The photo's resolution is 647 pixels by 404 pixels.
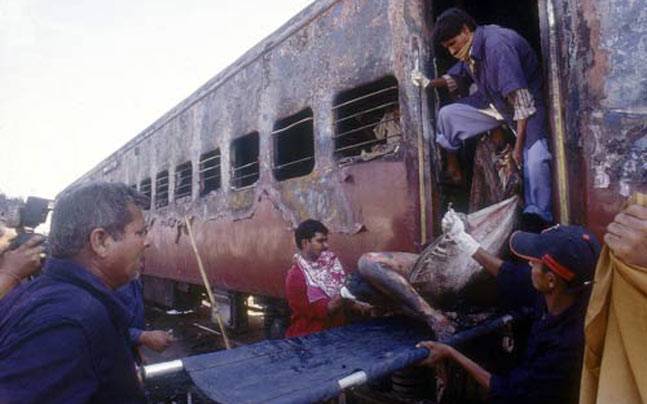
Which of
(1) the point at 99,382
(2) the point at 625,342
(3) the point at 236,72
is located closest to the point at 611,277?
(2) the point at 625,342

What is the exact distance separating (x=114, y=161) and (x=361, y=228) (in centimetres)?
948

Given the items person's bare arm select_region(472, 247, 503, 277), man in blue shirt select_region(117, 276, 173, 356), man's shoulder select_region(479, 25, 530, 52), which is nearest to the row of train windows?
man's shoulder select_region(479, 25, 530, 52)

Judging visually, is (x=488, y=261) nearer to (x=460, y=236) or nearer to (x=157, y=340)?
(x=460, y=236)

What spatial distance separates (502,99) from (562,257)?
1.38 m

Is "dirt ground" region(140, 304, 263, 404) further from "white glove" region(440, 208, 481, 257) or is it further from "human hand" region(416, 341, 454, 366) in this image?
"white glove" region(440, 208, 481, 257)

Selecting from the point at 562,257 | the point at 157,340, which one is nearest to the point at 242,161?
the point at 157,340

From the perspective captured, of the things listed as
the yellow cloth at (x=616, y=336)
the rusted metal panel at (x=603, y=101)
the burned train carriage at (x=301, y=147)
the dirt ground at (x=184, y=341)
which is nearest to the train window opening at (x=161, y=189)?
the burned train carriage at (x=301, y=147)

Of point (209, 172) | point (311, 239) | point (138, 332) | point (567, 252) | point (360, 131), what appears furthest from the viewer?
point (209, 172)

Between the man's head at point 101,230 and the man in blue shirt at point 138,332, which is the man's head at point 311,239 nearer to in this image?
the man in blue shirt at point 138,332

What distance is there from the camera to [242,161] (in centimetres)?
579

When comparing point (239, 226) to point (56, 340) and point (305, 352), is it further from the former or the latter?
point (56, 340)

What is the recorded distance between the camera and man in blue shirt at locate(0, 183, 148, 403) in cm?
105

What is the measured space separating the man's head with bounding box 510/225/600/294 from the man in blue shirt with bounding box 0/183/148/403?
1559 mm

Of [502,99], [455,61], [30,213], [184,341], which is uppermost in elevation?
[455,61]
